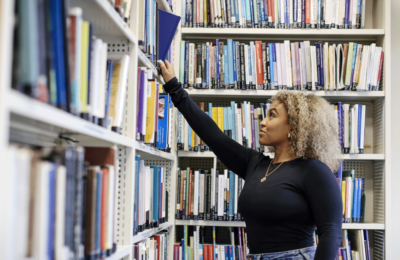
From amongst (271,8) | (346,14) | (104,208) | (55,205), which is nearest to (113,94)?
(104,208)

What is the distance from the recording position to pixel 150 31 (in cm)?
172

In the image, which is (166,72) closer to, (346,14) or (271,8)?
(271,8)

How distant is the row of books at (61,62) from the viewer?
679 mm

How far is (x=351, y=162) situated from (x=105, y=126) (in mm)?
2033

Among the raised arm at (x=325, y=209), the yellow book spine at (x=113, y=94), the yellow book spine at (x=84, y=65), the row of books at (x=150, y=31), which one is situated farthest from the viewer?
the row of books at (x=150, y=31)

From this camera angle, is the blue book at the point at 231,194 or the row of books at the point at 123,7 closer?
A: the row of books at the point at 123,7

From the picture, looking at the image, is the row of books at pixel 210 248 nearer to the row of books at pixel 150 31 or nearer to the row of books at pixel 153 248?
the row of books at pixel 153 248

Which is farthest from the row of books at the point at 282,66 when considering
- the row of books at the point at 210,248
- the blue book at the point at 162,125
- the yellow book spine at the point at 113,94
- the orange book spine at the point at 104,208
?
the orange book spine at the point at 104,208

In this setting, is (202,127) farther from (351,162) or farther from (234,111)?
(351,162)

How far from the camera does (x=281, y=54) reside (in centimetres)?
243

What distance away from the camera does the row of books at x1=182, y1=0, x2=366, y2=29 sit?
246 centimetres

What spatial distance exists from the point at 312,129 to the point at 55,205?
1203 mm

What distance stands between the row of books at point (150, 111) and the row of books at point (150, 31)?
0.09 meters

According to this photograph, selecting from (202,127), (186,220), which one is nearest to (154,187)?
(202,127)
